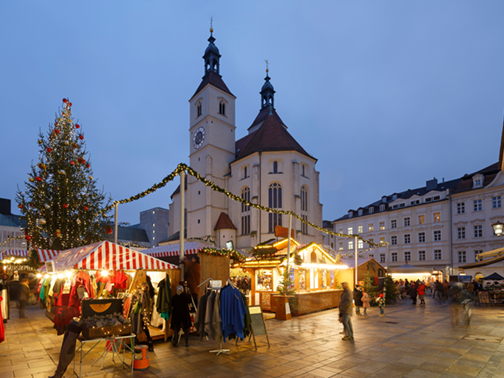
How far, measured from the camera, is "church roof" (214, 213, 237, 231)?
41281 millimetres

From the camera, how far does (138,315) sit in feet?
25.1

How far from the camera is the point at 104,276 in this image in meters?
10.5

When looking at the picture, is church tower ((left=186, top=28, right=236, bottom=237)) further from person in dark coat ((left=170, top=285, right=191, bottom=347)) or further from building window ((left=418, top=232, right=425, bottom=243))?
person in dark coat ((left=170, top=285, right=191, bottom=347))

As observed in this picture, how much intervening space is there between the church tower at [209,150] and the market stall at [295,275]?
24.8 m

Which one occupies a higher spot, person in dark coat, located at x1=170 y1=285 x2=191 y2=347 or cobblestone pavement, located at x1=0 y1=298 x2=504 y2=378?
person in dark coat, located at x1=170 y1=285 x2=191 y2=347

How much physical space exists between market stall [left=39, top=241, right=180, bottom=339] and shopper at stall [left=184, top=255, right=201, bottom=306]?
47 cm

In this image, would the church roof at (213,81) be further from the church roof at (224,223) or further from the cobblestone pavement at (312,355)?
the cobblestone pavement at (312,355)

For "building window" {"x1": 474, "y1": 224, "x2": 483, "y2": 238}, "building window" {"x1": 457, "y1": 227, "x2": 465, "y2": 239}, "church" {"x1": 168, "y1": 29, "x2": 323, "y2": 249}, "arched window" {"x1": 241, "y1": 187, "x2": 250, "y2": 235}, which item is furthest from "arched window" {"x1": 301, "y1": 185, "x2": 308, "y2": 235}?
"building window" {"x1": 474, "y1": 224, "x2": 483, "y2": 238}

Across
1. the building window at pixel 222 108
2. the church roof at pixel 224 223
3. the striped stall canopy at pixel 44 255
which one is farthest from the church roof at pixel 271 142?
the striped stall canopy at pixel 44 255

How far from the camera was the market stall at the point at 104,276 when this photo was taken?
7996 mm

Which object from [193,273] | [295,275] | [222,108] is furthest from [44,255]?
[222,108]

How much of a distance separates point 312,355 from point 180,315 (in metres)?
3.36

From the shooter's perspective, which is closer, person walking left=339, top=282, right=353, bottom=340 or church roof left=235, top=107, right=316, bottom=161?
person walking left=339, top=282, right=353, bottom=340

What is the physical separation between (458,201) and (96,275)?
41.0 metres
